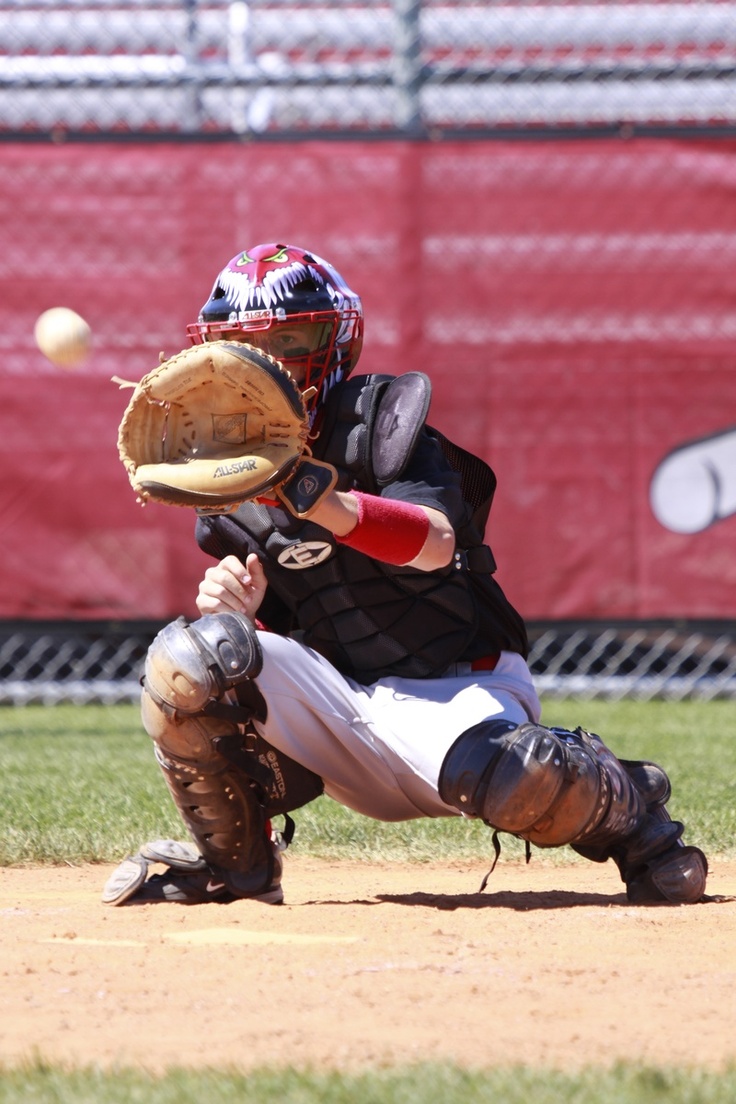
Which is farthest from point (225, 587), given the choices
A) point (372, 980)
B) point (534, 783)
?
point (372, 980)

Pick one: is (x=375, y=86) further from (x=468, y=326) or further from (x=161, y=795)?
(x=161, y=795)

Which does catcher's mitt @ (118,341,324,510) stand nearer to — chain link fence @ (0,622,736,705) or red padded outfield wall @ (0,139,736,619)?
red padded outfield wall @ (0,139,736,619)

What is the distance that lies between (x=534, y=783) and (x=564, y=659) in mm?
4345

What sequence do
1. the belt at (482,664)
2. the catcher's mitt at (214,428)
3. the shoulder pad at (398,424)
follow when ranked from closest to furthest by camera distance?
the catcher's mitt at (214,428), the shoulder pad at (398,424), the belt at (482,664)

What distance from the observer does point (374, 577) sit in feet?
10.6

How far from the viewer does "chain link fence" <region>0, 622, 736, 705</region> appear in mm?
7066

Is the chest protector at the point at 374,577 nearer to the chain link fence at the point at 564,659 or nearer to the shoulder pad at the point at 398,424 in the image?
the shoulder pad at the point at 398,424

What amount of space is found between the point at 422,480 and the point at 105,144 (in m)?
4.63

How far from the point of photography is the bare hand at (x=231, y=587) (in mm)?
3107

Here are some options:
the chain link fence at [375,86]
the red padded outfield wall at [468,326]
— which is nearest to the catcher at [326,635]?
the red padded outfield wall at [468,326]

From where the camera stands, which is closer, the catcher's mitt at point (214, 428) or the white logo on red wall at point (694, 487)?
the catcher's mitt at point (214, 428)

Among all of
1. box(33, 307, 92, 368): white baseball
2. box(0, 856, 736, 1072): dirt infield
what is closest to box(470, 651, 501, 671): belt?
box(0, 856, 736, 1072): dirt infield

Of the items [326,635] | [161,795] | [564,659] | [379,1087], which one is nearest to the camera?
[379,1087]

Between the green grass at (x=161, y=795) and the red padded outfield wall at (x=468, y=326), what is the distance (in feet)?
2.15
